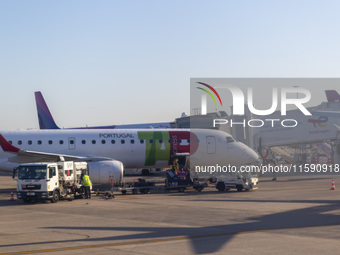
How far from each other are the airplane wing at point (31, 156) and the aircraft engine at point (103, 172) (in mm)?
2628

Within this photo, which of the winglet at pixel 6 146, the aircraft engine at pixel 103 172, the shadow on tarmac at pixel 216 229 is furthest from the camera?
the winglet at pixel 6 146

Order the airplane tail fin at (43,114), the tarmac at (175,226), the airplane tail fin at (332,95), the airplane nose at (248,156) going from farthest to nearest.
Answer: the airplane tail fin at (332,95), the airplane tail fin at (43,114), the airplane nose at (248,156), the tarmac at (175,226)

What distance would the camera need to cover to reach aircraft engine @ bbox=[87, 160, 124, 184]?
3809 cm

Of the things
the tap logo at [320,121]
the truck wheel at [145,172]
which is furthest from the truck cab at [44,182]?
the tap logo at [320,121]

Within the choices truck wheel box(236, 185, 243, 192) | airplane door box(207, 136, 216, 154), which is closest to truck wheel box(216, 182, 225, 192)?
truck wheel box(236, 185, 243, 192)

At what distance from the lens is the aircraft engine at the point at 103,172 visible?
38.1 metres

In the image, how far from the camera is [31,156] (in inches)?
1561

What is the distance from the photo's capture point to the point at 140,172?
2413 inches

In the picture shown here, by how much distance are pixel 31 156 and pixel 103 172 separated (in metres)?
5.82

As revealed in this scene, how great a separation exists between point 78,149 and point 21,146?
14.5 feet

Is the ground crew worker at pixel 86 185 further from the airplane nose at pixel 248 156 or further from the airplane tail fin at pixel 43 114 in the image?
the airplane tail fin at pixel 43 114

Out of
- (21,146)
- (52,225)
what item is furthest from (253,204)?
(21,146)

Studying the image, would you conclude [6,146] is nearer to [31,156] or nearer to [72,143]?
[31,156]

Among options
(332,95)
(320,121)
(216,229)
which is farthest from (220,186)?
(332,95)
